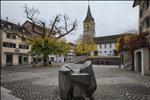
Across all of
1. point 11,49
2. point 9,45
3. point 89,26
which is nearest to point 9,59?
point 11,49

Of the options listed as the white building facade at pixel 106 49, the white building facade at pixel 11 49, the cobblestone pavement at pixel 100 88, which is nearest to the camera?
the cobblestone pavement at pixel 100 88

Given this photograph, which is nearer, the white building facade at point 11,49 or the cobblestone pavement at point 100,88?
the cobblestone pavement at point 100,88

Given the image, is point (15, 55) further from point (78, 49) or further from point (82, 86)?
point (82, 86)

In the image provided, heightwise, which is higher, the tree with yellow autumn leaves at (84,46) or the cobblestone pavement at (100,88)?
the tree with yellow autumn leaves at (84,46)

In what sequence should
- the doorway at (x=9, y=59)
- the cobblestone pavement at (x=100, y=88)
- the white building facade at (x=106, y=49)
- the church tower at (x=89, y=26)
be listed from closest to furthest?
the cobblestone pavement at (x=100, y=88) → the doorway at (x=9, y=59) → the white building facade at (x=106, y=49) → the church tower at (x=89, y=26)

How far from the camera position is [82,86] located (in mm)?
6391

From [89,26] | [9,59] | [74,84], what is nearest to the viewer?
[74,84]

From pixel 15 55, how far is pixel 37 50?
563 inches

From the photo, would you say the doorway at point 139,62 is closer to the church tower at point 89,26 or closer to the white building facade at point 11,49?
the white building facade at point 11,49

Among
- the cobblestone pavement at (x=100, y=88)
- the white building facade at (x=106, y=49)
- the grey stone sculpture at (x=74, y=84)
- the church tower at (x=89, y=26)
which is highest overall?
the church tower at (x=89, y=26)

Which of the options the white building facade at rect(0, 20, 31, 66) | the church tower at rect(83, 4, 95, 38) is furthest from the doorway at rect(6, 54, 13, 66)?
the church tower at rect(83, 4, 95, 38)

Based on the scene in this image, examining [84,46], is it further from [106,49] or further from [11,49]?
[11,49]

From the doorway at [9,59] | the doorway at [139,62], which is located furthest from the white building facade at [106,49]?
the doorway at [139,62]

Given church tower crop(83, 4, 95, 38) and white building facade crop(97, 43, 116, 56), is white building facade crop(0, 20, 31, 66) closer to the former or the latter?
church tower crop(83, 4, 95, 38)
